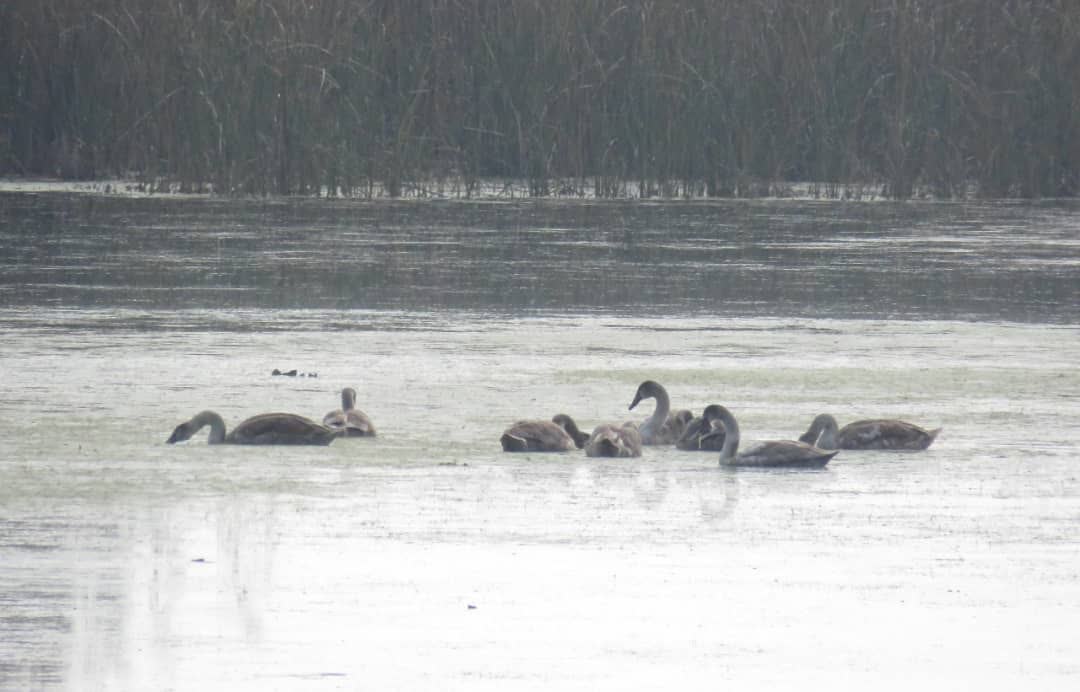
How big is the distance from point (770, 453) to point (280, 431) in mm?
1940

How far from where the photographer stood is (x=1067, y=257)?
728 inches

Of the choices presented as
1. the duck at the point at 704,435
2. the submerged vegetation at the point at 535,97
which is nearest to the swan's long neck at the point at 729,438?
the duck at the point at 704,435

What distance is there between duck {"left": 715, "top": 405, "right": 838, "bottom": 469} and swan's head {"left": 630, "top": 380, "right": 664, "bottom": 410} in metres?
0.79

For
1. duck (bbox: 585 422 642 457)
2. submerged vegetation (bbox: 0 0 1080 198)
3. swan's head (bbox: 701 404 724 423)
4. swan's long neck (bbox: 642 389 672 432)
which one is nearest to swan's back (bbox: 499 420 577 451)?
duck (bbox: 585 422 642 457)

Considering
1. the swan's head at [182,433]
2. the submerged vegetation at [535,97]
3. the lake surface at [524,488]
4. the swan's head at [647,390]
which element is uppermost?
the submerged vegetation at [535,97]

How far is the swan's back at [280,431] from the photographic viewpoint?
9242mm

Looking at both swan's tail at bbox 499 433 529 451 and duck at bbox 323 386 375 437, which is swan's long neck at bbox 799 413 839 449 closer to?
swan's tail at bbox 499 433 529 451

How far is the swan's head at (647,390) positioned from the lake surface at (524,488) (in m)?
0.25

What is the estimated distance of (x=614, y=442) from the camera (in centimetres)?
923

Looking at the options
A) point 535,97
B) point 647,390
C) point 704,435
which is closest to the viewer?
point 704,435

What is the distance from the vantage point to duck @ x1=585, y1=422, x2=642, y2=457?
920cm

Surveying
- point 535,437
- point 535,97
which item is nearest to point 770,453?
point 535,437

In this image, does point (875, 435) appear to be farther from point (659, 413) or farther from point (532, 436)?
point (532, 436)

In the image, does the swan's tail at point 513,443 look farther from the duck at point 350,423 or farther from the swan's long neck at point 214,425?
the swan's long neck at point 214,425
